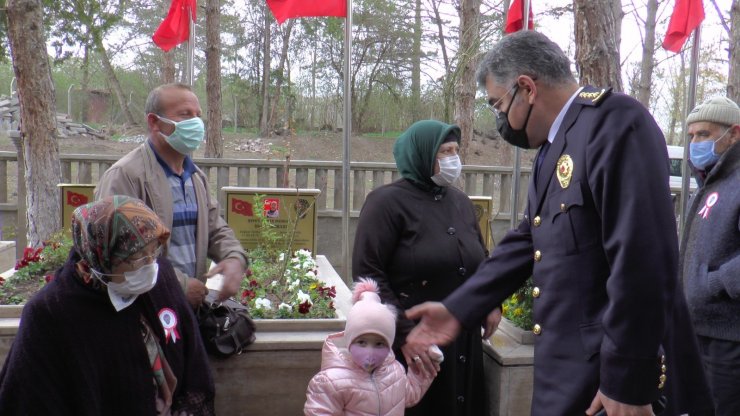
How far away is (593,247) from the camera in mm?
1812

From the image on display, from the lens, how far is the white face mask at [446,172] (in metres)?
3.36

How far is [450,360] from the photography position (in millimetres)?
3314

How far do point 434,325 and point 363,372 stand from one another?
0.71 metres

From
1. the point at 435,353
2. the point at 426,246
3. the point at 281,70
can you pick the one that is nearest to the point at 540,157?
the point at 435,353

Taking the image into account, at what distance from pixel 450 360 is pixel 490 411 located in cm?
48

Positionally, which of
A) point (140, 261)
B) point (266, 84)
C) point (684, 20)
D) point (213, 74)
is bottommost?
point (140, 261)

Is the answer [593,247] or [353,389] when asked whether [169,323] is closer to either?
[353,389]

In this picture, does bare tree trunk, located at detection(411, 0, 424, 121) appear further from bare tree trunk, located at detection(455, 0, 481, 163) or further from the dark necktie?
the dark necktie

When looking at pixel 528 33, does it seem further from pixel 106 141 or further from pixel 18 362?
pixel 106 141

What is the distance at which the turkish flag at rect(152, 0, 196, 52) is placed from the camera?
7450 millimetres

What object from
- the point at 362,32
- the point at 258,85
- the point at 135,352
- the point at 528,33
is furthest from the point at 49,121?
the point at 258,85

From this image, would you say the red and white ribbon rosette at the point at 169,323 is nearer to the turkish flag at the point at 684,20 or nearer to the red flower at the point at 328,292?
the red flower at the point at 328,292

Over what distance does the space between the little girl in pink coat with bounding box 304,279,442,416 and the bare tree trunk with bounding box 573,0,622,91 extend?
2.88m

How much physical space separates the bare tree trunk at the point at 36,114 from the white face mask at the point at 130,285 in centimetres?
548
